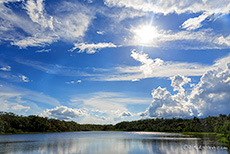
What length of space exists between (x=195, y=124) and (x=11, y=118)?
6015 inches

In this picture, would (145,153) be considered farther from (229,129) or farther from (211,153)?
(229,129)

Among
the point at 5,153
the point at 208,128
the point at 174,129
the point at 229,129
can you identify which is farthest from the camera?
the point at 174,129

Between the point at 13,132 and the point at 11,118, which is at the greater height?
the point at 11,118

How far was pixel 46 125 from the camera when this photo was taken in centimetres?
18625

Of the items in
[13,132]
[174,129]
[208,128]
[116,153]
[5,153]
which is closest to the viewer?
[5,153]

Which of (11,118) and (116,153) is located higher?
(11,118)

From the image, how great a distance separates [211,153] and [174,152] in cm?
827

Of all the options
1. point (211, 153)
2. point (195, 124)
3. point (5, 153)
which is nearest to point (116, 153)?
point (211, 153)

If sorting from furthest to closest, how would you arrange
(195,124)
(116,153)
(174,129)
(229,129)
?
(174,129) < (195,124) < (229,129) < (116,153)

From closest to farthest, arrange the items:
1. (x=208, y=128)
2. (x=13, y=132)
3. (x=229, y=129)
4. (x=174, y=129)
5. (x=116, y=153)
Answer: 1. (x=116, y=153)
2. (x=229, y=129)
3. (x=13, y=132)
4. (x=208, y=128)
5. (x=174, y=129)

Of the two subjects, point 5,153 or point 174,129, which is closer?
point 5,153

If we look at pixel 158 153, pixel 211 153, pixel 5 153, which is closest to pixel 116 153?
pixel 158 153

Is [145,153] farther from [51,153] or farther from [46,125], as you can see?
[46,125]

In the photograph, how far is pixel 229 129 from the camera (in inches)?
2901
